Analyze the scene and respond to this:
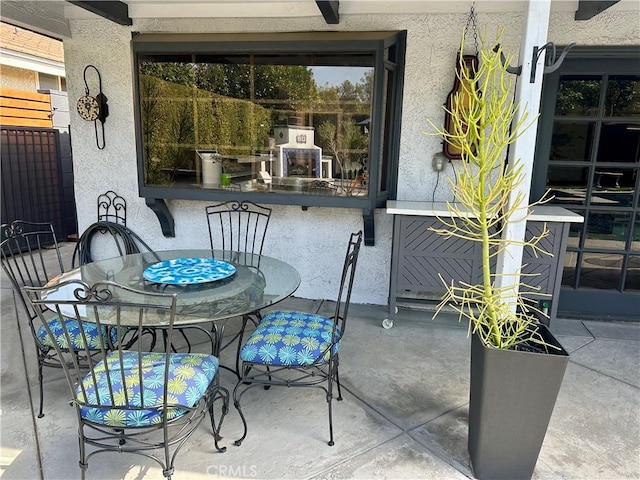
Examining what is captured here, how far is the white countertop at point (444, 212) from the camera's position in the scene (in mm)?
2933

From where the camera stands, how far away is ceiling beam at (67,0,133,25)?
308 centimetres

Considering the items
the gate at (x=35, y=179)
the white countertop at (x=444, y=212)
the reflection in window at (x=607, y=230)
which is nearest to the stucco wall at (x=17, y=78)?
the gate at (x=35, y=179)

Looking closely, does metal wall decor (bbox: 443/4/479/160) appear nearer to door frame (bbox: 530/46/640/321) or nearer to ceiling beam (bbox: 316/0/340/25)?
door frame (bbox: 530/46/640/321)

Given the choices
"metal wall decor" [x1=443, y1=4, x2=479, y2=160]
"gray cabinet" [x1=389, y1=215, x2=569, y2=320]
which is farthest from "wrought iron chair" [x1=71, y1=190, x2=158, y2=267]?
"metal wall decor" [x1=443, y1=4, x2=479, y2=160]

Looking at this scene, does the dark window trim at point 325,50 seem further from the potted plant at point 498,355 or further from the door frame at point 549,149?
the potted plant at point 498,355

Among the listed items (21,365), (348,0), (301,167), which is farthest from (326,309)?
(348,0)

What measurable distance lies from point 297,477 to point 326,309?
1.91 m

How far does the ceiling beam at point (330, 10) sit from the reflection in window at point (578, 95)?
1.80 metres

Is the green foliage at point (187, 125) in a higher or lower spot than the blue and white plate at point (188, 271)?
higher

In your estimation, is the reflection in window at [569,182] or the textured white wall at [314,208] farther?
the reflection in window at [569,182]

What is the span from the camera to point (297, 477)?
1.79 meters

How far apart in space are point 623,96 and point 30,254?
166 inches

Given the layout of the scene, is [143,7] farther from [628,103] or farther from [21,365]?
[628,103]
